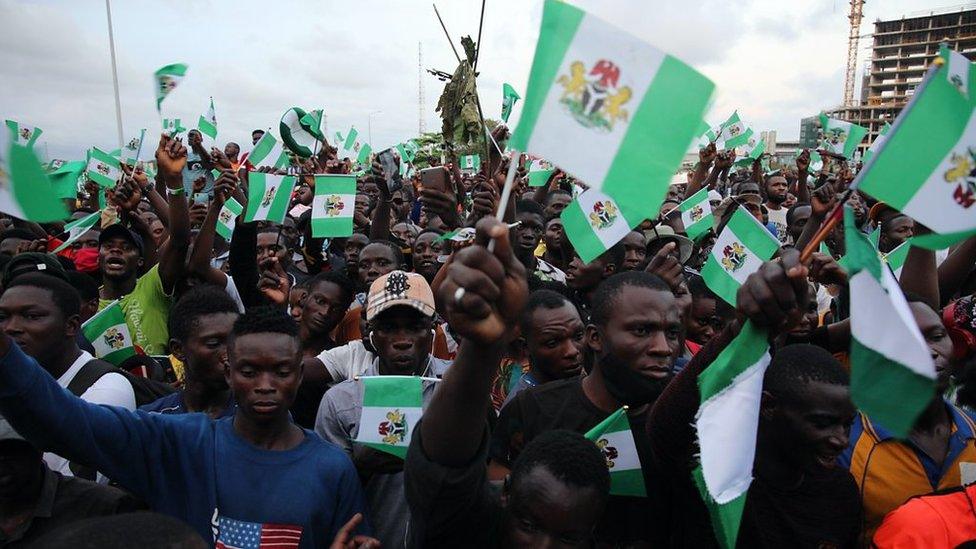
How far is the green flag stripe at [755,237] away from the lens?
3.33m

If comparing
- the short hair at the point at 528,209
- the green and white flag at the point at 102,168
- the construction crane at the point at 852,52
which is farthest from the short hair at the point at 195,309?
the construction crane at the point at 852,52

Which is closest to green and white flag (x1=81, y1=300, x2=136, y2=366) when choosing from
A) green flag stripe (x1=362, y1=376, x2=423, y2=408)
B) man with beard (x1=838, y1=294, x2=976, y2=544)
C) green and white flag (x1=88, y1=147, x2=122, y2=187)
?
green flag stripe (x1=362, y1=376, x2=423, y2=408)

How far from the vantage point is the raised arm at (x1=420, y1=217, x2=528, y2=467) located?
1.38 meters

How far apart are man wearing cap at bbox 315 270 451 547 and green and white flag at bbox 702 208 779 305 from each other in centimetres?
143

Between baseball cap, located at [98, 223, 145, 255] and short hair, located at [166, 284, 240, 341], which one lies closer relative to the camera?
short hair, located at [166, 284, 240, 341]

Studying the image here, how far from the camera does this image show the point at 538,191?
780cm

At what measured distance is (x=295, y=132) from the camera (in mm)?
7648

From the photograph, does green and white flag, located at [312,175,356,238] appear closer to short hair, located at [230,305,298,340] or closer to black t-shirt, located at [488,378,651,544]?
short hair, located at [230,305,298,340]

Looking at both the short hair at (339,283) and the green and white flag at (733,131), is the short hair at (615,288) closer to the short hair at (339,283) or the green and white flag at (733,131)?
the short hair at (339,283)

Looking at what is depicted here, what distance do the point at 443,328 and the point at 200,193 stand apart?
225 inches

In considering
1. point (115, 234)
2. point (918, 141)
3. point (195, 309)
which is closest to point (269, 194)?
point (115, 234)

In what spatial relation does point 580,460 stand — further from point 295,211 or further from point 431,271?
point 295,211

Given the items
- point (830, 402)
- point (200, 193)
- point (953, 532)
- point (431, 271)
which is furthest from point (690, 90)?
point (200, 193)

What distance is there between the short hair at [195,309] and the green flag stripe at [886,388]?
2.60m
